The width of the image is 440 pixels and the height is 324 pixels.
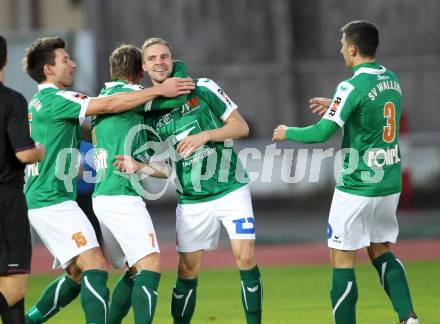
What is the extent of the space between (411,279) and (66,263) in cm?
539

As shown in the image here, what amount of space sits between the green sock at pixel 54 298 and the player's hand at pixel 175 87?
5.47 feet

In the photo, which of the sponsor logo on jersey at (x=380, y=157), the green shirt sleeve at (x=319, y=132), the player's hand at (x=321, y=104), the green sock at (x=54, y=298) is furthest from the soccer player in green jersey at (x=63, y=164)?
the sponsor logo on jersey at (x=380, y=157)

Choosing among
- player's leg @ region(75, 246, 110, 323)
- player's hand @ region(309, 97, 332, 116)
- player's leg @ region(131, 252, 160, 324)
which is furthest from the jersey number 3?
player's leg @ region(75, 246, 110, 323)

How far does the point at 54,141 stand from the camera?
740cm

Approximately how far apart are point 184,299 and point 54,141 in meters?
1.54

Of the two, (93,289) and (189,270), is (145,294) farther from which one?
(189,270)

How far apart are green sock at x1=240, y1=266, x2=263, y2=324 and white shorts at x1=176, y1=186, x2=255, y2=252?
300 mm

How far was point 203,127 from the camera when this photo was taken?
7777mm

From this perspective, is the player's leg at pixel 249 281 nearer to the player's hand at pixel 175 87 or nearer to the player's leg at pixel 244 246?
the player's leg at pixel 244 246

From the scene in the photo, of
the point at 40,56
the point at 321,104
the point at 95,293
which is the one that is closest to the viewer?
the point at 95,293

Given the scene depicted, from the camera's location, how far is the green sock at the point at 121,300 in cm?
775

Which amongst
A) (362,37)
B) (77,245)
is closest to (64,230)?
(77,245)

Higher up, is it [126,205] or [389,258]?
[126,205]

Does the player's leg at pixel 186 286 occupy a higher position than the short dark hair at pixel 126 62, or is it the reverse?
the short dark hair at pixel 126 62
